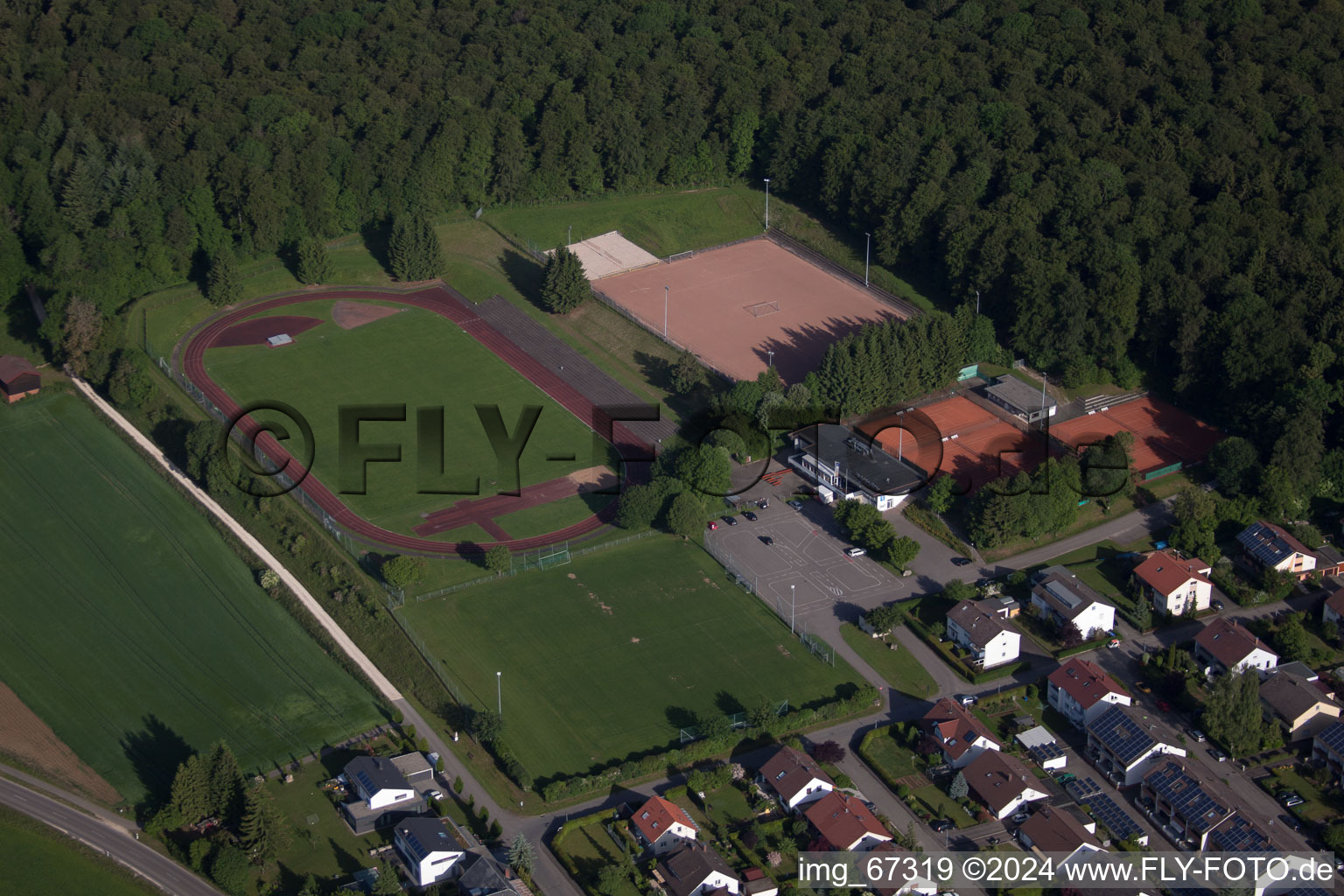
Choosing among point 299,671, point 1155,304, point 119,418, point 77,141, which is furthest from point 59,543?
point 1155,304

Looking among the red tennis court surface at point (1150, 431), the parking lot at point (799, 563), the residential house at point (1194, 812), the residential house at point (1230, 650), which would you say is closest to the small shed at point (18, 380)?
the parking lot at point (799, 563)

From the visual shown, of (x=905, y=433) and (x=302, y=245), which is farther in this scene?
(x=302, y=245)

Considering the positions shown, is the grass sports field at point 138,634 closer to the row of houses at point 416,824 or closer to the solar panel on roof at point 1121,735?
the row of houses at point 416,824

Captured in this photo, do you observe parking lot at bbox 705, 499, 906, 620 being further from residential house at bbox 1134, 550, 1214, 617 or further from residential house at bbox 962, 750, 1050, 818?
residential house at bbox 962, 750, 1050, 818

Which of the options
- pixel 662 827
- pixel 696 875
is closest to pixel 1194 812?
pixel 696 875

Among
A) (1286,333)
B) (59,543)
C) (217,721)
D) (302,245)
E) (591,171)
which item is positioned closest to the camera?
(217,721)

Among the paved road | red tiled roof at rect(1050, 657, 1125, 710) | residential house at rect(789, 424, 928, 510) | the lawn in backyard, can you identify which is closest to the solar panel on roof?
red tiled roof at rect(1050, 657, 1125, 710)

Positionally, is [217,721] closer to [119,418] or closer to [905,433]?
[119,418]
